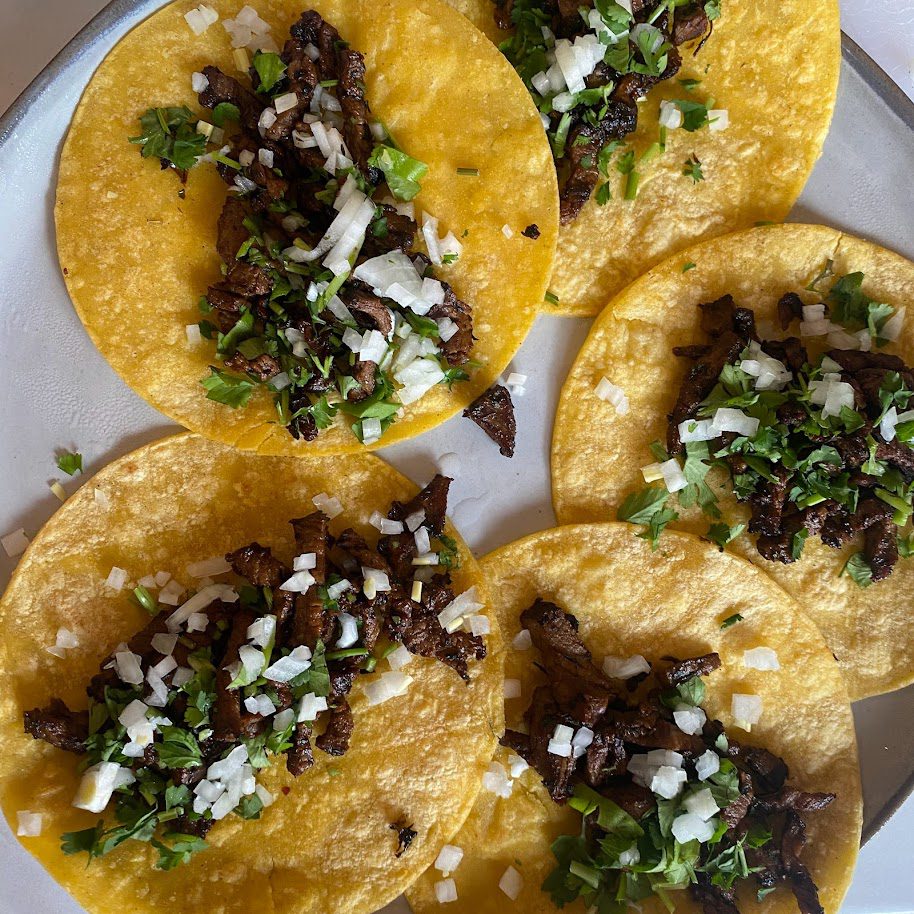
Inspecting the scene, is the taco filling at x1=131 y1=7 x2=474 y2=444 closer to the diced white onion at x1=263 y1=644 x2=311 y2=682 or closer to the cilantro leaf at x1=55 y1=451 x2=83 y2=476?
the cilantro leaf at x1=55 y1=451 x2=83 y2=476

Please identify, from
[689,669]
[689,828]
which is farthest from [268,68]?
[689,828]

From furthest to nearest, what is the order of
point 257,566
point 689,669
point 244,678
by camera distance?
point 689,669 → point 257,566 → point 244,678

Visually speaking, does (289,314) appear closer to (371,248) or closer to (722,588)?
(371,248)

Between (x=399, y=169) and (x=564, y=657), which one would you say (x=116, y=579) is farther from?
(x=399, y=169)

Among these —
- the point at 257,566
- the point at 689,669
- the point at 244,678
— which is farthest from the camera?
the point at 689,669

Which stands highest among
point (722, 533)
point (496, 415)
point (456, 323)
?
point (456, 323)

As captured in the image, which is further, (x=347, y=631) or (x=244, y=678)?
(x=347, y=631)

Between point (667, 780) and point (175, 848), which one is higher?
point (175, 848)
